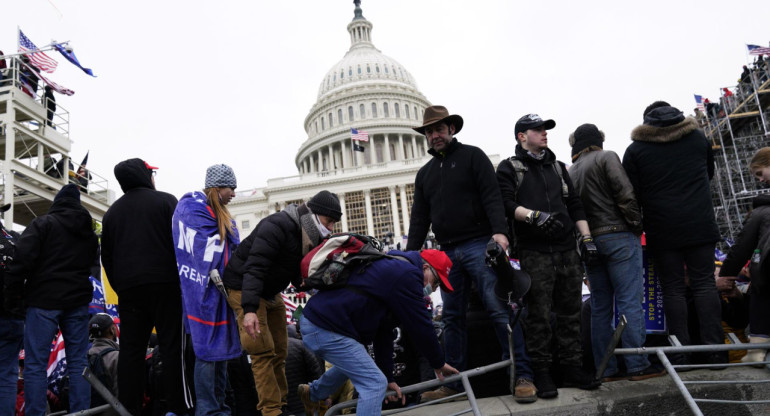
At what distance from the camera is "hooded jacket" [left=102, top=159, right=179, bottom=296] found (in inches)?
158

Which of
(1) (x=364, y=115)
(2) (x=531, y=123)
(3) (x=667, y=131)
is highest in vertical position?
(1) (x=364, y=115)

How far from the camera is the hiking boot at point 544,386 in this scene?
3.55 m

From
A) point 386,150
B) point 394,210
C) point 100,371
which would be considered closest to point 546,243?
point 100,371

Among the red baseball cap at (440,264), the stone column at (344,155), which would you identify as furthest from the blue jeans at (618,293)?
the stone column at (344,155)

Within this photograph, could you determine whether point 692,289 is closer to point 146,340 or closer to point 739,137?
point 146,340

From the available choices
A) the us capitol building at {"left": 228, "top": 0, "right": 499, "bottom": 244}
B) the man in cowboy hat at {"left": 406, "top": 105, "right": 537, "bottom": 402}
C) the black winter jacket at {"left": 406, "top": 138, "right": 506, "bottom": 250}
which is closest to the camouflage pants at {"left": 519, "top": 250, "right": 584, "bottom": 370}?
the man in cowboy hat at {"left": 406, "top": 105, "right": 537, "bottom": 402}

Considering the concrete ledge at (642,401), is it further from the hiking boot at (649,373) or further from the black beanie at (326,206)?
the black beanie at (326,206)

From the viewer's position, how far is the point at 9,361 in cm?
444

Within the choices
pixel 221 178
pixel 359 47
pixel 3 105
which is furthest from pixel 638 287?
pixel 359 47

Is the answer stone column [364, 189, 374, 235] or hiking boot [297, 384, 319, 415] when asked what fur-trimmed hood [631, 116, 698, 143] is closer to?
hiking boot [297, 384, 319, 415]

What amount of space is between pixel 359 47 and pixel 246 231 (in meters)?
40.0

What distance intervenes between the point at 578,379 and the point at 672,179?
1.86 meters

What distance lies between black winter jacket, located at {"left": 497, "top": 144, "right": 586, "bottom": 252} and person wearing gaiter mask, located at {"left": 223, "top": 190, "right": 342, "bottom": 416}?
4.71 feet

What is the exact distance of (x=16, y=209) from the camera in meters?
18.6
